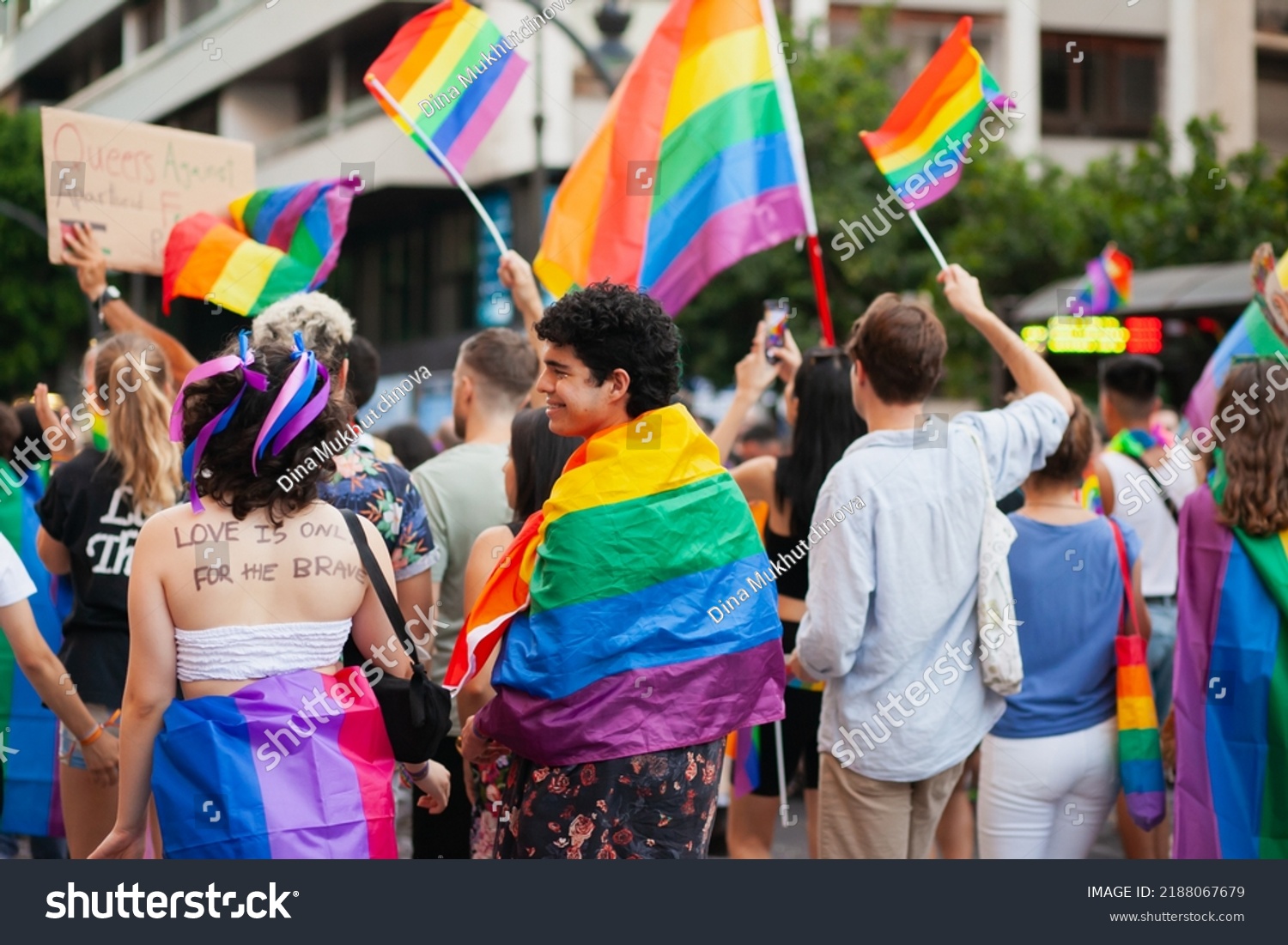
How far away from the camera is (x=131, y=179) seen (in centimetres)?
528

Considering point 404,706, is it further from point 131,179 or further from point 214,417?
point 131,179

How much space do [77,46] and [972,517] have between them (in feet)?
106

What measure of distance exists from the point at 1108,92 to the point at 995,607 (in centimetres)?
2807

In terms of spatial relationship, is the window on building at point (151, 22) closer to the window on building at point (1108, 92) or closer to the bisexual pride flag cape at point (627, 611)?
the window on building at point (1108, 92)

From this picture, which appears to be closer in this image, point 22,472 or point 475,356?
point 475,356

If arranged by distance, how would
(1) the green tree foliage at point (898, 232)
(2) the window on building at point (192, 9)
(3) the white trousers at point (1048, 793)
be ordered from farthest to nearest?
(2) the window on building at point (192, 9)
(1) the green tree foliage at point (898, 232)
(3) the white trousers at point (1048, 793)

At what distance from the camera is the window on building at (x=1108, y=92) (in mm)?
28766

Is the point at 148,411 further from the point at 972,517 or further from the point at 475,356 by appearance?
the point at 972,517

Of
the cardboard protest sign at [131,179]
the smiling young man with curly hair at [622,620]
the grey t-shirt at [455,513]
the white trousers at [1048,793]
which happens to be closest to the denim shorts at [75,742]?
the grey t-shirt at [455,513]

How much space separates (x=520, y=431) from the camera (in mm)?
3367

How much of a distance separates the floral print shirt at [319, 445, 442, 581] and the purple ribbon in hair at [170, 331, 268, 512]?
672 millimetres

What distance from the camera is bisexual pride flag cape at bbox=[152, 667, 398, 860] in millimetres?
2656

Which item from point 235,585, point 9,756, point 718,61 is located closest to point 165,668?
point 235,585

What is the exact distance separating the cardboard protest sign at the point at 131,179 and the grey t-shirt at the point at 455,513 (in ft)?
5.74
